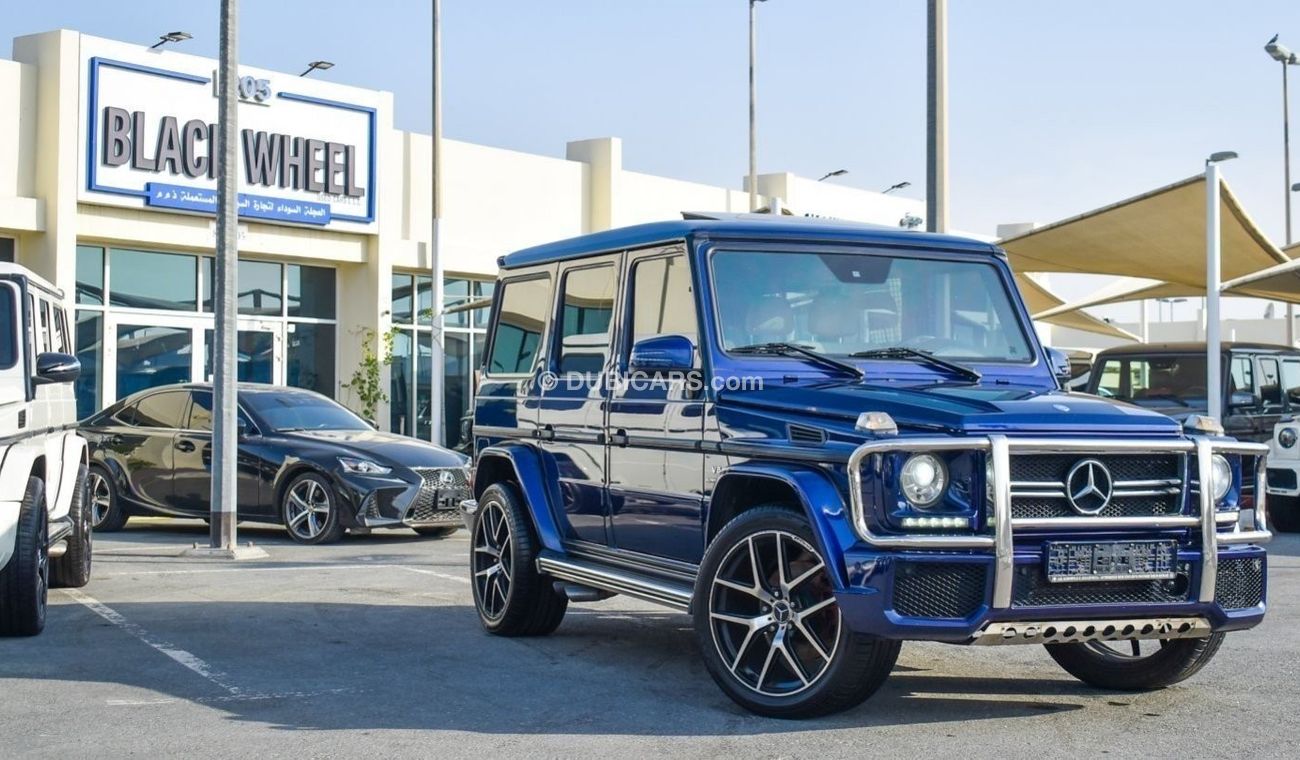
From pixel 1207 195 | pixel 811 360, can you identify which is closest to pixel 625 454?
pixel 811 360

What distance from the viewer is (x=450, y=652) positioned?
27.8 feet

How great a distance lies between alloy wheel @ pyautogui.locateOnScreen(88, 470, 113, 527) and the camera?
16.4 m

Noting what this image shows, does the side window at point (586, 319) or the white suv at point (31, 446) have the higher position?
the side window at point (586, 319)

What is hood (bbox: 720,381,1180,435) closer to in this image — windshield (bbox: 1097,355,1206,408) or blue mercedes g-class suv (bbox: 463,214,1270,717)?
blue mercedes g-class suv (bbox: 463,214,1270,717)

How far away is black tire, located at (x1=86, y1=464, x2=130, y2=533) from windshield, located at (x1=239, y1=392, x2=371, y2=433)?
5.57 ft

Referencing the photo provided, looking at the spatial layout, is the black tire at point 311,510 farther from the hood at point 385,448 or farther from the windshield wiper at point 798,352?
the windshield wiper at point 798,352

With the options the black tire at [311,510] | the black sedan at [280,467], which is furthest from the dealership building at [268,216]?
the black tire at [311,510]

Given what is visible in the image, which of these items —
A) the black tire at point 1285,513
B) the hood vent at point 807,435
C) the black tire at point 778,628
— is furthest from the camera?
the black tire at point 1285,513

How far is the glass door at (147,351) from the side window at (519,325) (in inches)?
580

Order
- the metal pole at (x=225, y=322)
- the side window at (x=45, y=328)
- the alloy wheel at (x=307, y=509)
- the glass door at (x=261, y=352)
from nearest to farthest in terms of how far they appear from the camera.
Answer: the side window at (x=45, y=328), the metal pole at (x=225, y=322), the alloy wheel at (x=307, y=509), the glass door at (x=261, y=352)

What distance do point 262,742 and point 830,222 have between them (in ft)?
12.2

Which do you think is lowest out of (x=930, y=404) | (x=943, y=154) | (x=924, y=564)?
(x=924, y=564)

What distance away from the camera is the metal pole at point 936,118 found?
15.1 m

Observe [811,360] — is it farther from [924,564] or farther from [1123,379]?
[1123,379]
